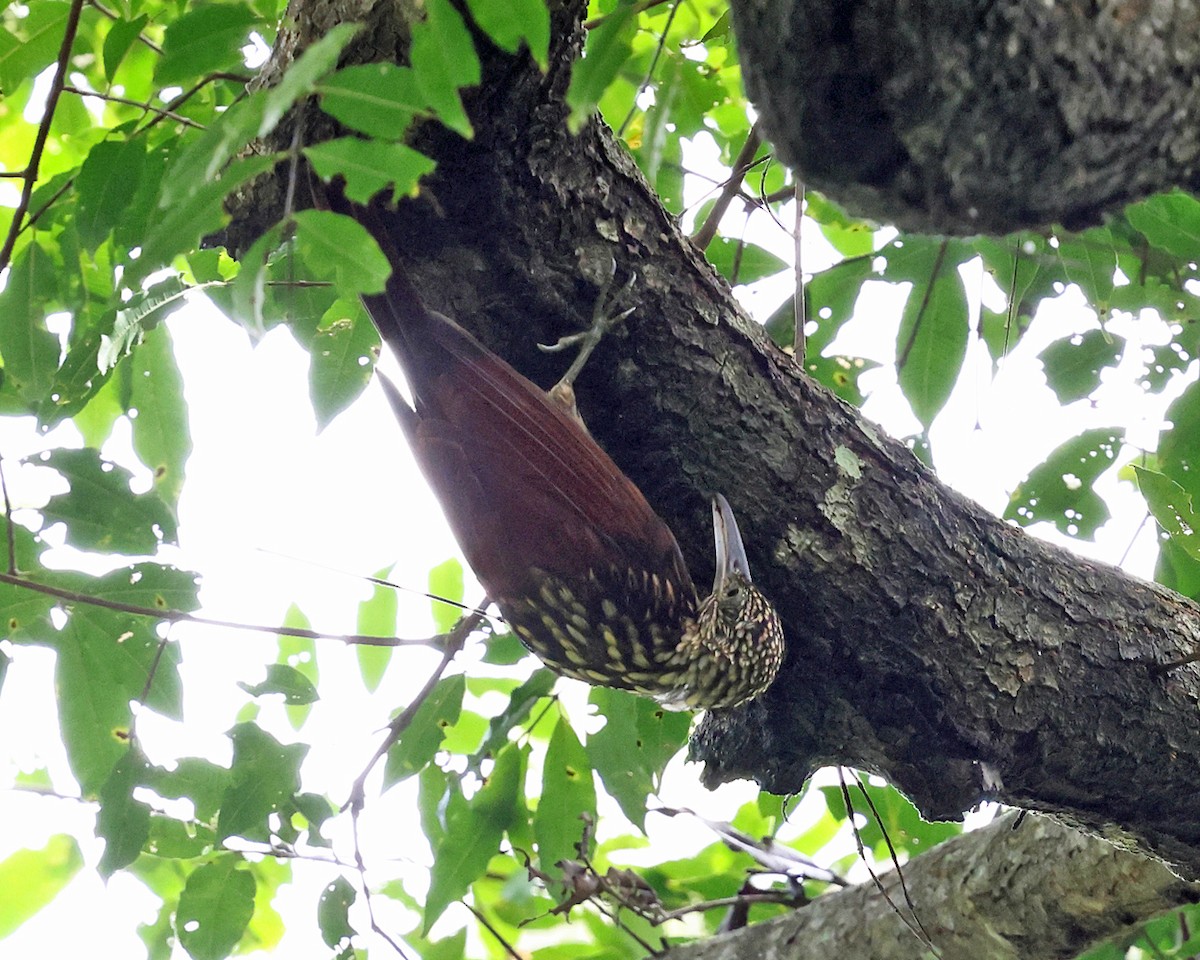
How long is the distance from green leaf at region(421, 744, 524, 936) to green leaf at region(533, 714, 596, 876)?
8 centimetres

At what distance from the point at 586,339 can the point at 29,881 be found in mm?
2358

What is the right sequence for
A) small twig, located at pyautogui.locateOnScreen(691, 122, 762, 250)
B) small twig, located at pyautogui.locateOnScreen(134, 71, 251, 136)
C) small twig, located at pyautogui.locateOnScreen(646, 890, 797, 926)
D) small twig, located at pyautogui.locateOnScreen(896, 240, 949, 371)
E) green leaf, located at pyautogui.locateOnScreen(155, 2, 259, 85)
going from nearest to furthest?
1. green leaf, located at pyautogui.locateOnScreen(155, 2, 259, 85)
2. small twig, located at pyautogui.locateOnScreen(134, 71, 251, 136)
3. small twig, located at pyautogui.locateOnScreen(691, 122, 762, 250)
4. small twig, located at pyautogui.locateOnScreen(896, 240, 949, 371)
5. small twig, located at pyautogui.locateOnScreen(646, 890, 797, 926)

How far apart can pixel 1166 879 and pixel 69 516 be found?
2609mm

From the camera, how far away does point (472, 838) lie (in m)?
2.74

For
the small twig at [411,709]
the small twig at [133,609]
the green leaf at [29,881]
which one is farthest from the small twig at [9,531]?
the green leaf at [29,881]

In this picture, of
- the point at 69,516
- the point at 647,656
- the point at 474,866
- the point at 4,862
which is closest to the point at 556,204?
the point at 647,656

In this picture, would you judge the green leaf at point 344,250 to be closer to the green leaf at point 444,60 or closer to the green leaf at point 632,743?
the green leaf at point 444,60

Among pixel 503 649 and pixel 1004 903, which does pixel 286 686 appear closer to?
pixel 503 649

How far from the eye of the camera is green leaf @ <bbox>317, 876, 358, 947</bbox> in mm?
2775

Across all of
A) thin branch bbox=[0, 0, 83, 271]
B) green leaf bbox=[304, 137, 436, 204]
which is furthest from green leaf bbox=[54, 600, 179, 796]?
green leaf bbox=[304, 137, 436, 204]

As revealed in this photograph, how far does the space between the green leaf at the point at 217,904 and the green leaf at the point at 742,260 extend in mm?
1947

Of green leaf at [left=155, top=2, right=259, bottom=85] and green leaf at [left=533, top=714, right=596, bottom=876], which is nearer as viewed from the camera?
green leaf at [left=155, top=2, right=259, bottom=85]

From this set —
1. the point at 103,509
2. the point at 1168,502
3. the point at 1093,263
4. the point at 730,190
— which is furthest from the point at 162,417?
the point at 1168,502

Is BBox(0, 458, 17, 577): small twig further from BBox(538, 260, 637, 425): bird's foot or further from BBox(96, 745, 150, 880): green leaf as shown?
BBox(538, 260, 637, 425): bird's foot
